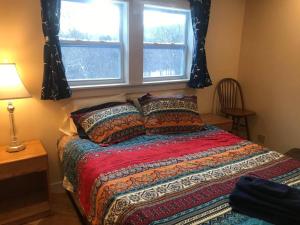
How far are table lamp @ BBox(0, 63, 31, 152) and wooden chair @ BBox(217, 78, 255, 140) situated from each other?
2442 millimetres

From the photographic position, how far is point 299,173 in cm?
170

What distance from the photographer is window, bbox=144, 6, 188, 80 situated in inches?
113

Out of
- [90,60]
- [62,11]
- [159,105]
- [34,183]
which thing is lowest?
[34,183]

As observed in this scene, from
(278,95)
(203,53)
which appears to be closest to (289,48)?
(278,95)

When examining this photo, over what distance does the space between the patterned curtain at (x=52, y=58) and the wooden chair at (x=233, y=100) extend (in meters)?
2.08

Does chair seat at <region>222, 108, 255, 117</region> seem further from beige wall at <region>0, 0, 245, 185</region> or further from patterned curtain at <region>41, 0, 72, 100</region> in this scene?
patterned curtain at <region>41, 0, 72, 100</region>

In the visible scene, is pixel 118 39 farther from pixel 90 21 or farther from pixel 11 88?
pixel 11 88

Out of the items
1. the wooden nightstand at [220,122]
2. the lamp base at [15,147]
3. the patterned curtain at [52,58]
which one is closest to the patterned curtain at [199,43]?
the wooden nightstand at [220,122]

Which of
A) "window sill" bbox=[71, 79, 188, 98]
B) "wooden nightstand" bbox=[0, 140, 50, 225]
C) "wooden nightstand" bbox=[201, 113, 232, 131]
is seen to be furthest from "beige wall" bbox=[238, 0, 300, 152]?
"wooden nightstand" bbox=[0, 140, 50, 225]

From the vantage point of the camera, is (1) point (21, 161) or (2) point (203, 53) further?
(2) point (203, 53)

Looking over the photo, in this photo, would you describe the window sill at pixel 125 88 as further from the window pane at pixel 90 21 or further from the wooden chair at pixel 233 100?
the wooden chair at pixel 233 100

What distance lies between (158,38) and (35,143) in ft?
5.72

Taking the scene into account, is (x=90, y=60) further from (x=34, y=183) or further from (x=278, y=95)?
(x=278, y=95)

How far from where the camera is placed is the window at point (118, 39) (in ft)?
8.20
